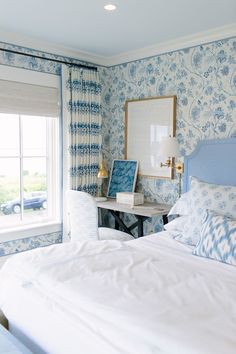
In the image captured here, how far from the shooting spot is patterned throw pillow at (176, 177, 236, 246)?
101 inches

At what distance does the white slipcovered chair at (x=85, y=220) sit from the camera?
3.27 metres

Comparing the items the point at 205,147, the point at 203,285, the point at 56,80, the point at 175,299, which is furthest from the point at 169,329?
the point at 56,80

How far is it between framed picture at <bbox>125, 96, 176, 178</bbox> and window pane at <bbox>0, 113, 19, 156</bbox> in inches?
49.7

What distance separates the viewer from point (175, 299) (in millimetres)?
1616

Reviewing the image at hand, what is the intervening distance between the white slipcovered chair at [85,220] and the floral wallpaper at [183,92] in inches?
26.3

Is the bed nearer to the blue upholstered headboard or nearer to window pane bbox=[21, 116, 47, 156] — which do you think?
the blue upholstered headboard

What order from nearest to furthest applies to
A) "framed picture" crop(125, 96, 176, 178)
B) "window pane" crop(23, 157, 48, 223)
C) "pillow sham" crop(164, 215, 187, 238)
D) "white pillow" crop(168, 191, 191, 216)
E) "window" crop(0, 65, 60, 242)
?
"pillow sham" crop(164, 215, 187, 238)
"white pillow" crop(168, 191, 191, 216)
"window" crop(0, 65, 60, 242)
"framed picture" crop(125, 96, 176, 178)
"window pane" crop(23, 157, 48, 223)

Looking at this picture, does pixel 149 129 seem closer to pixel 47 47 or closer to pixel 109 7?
pixel 47 47

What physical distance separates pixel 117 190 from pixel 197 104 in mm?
1374

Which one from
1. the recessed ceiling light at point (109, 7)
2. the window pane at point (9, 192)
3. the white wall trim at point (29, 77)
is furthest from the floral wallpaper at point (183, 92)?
the window pane at point (9, 192)

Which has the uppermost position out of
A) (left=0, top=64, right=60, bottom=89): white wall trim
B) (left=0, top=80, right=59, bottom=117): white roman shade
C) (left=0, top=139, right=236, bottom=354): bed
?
(left=0, top=64, right=60, bottom=89): white wall trim

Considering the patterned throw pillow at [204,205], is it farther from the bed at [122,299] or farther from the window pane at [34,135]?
the window pane at [34,135]

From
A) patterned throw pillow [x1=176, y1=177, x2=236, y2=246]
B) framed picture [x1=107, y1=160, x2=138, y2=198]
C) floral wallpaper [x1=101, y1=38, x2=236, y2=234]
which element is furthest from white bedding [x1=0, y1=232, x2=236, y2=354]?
framed picture [x1=107, y1=160, x2=138, y2=198]

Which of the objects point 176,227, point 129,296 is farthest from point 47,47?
point 129,296
